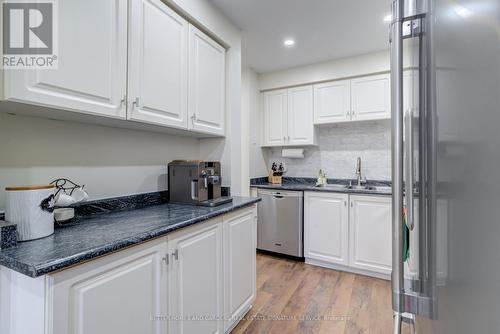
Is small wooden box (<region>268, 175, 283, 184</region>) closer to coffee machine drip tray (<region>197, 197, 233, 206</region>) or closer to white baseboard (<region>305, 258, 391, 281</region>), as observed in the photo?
white baseboard (<region>305, 258, 391, 281</region>)

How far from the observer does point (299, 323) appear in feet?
6.19

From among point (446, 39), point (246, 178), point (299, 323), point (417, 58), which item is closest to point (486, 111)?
point (446, 39)

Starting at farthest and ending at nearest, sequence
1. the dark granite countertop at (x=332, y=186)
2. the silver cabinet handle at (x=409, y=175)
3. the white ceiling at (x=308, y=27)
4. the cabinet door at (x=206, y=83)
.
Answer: the dark granite countertop at (x=332, y=186) → the white ceiling at (x=308, y=27) → the cabinet door at (x=206, y=83) → the silver cabinet handle at (x=409, y=175)

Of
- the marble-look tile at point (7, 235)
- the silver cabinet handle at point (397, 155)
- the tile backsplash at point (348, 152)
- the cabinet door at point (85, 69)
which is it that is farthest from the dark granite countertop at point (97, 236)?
the tile backsplash at point (348, 152)

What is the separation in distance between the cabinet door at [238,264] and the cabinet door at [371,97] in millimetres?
1925

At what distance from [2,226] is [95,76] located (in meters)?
0.73

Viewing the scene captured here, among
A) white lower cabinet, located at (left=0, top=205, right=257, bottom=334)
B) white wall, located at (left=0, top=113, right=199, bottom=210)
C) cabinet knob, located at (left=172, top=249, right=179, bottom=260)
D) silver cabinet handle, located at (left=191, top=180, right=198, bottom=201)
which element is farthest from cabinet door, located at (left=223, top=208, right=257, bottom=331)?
white wall, located at (left=0, top=113, right=199, bottom=210)

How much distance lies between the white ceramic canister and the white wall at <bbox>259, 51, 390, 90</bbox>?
3.04m

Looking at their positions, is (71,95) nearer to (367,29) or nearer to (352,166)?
(367,29)

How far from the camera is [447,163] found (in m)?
0.45

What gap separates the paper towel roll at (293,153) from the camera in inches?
136

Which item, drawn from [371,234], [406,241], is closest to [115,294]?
[406,241]

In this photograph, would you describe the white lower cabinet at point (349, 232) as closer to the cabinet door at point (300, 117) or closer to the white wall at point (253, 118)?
the cabinet door at point (300, 117)

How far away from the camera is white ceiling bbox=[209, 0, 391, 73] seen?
2059 millimetres
